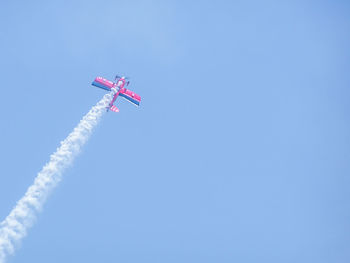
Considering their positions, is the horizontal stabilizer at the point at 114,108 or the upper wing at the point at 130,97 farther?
the upper wing at the point at 130,97

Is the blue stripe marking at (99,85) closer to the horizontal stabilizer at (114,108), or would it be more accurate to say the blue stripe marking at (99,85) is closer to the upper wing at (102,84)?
the upper wing at (102,84)

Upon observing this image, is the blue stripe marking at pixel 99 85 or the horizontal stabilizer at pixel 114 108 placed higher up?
the blue stripe marking at pixel 99 85

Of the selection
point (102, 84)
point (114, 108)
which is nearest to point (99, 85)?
point (102, 84)

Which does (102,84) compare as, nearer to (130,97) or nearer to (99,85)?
(99,85)

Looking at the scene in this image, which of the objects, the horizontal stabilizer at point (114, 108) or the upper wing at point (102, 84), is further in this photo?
the upper wing at point (102, 84)

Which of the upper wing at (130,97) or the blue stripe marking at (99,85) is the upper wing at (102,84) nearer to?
the blue stripe marking at (99,85)

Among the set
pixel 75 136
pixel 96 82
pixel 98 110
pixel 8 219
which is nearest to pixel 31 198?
pixel 8 219

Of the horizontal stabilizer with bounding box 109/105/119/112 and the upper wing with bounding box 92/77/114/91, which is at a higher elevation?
the upper wing with bounding box 92/77/114/91

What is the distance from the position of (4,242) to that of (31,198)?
265 inches

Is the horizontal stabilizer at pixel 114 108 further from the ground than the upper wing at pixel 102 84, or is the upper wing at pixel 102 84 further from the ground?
the upper wing at pixel 102 84

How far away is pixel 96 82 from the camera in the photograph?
68562 mm

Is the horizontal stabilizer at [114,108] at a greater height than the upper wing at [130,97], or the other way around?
the upper wing at [130,97]

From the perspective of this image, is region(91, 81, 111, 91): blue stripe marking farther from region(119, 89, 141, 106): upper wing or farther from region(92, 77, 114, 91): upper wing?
region(119, 89, 141, 106): upper wing

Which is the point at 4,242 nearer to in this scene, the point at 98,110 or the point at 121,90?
the point at 98,110
